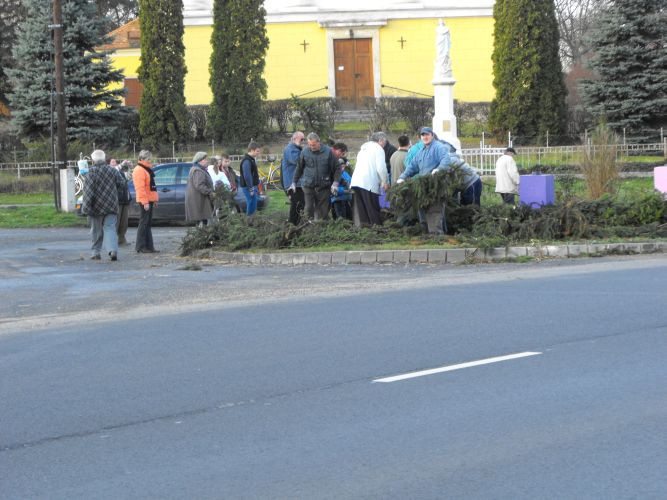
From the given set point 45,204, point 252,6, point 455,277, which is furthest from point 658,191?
point 252,6

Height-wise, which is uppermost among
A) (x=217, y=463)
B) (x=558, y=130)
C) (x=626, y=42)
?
(x=626, y=42)

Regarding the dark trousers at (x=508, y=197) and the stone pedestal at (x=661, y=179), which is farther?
the dark trousers at (x=508, y=197)

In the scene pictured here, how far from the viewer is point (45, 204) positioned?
32938 millimetres

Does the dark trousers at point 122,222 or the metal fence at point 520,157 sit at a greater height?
the metal fence at point 520,157

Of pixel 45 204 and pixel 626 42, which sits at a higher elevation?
pixel 626 42

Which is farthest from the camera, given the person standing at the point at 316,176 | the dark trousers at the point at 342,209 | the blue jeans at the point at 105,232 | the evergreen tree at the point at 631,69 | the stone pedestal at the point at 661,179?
the evergreen tree at the point at 631,69

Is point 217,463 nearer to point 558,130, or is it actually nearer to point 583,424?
point 583,424

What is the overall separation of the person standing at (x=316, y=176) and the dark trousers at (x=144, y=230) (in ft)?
8.36

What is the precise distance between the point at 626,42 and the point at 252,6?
13.4 metres

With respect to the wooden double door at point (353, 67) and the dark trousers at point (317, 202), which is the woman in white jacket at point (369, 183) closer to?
the dark trousers at point (317, 202)

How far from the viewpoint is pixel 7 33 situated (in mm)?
55656

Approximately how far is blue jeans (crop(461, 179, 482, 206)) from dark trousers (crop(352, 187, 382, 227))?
4.73ft

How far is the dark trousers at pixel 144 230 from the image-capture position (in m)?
19.7

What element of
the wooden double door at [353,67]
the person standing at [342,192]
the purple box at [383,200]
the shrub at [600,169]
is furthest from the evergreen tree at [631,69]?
the purple box at [383,200]
